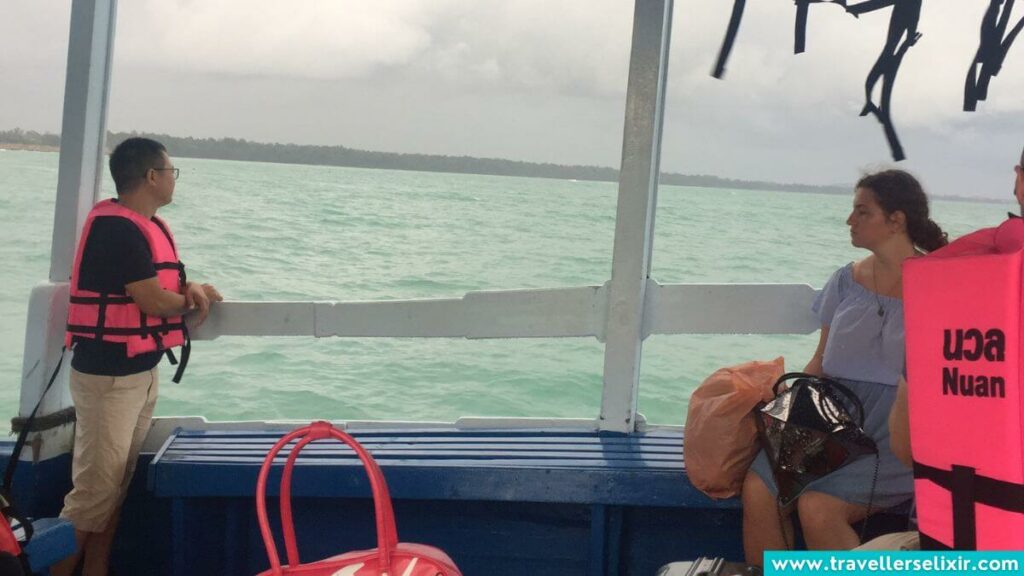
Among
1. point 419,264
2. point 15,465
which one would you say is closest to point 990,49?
point 15,465

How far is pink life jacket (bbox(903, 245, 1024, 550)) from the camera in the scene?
128cm

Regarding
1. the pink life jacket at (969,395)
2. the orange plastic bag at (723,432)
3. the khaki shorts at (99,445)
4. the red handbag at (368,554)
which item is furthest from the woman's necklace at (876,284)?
the khaki shorts at (99,445)

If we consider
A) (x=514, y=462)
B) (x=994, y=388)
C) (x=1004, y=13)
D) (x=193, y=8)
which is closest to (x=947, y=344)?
(x=994, y=388)

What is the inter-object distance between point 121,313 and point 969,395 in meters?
2.46

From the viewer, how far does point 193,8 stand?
826 centimetres

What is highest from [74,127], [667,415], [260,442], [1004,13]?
[1004,13]

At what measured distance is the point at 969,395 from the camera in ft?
4.38

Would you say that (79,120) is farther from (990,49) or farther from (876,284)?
(990,49)

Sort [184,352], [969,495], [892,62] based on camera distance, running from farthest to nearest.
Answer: [184,352], [892,62], [969,495]

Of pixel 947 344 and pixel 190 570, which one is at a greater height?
pixel 947 344

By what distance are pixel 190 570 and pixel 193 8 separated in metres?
6.47

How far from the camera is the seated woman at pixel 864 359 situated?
2521 mm

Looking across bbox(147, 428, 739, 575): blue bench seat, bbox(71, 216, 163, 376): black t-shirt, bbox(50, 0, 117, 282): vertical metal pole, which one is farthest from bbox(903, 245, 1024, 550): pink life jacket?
bbox(50, 0, 117, 282): vertical metal pole

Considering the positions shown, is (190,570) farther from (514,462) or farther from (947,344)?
(947,344)
